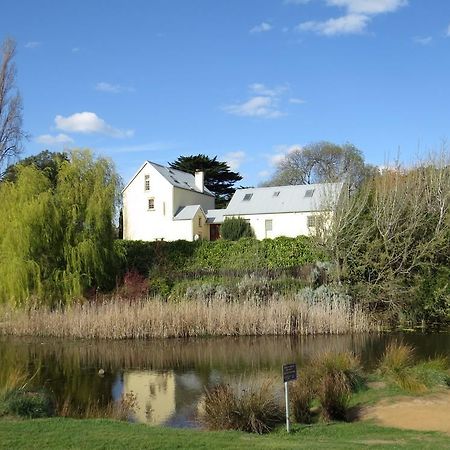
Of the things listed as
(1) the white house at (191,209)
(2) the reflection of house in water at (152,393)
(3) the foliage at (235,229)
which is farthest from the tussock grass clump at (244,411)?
(1) the white house at (191,209)

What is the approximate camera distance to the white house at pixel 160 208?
4212 cm

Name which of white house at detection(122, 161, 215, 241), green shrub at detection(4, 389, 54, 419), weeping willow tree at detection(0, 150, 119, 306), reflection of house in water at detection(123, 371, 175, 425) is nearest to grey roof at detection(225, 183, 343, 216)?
white house at detection(122, 161, 215, 241)

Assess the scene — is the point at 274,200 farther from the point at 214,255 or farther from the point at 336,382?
the point at 336,382

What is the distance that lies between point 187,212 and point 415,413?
33.5 metres

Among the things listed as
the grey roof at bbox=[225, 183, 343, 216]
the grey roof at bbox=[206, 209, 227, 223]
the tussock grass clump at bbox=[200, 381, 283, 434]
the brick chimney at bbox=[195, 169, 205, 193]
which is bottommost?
the tussock grass clump at bbox=[200, 381, 283, 434]

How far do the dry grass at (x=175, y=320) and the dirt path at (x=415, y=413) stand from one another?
10.6m

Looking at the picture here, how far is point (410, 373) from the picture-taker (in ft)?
37.5

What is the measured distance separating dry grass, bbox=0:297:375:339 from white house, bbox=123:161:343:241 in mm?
18533

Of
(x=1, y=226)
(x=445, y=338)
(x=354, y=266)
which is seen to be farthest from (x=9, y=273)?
(x=445, y=338)

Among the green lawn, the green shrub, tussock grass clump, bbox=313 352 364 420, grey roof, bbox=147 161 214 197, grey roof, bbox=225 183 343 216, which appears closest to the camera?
the green lawn

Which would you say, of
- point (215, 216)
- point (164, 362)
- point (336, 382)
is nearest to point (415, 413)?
point (336, 382)

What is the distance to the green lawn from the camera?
21.7 feet

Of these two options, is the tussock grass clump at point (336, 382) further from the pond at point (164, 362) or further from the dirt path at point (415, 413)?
the pond at point (164, 362)

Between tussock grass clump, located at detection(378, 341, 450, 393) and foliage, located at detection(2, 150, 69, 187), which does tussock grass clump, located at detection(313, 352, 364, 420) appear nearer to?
tussock grass clump, located at detection(378, 341, 450, 393)
